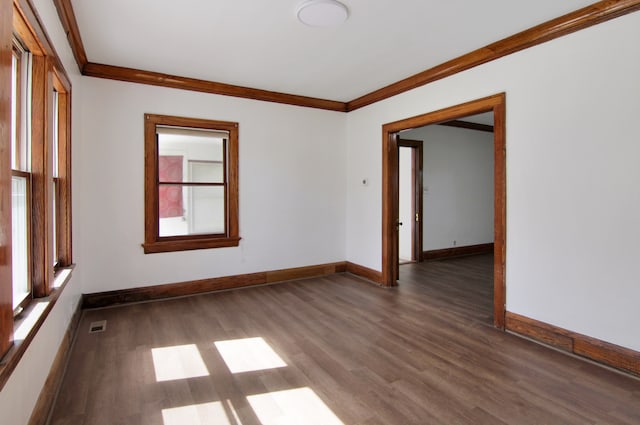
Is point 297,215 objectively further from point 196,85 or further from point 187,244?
point 196,85

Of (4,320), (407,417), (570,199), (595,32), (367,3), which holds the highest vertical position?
(367,3)

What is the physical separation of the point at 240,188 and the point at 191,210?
0.70m

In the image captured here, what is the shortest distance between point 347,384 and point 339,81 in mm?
3531

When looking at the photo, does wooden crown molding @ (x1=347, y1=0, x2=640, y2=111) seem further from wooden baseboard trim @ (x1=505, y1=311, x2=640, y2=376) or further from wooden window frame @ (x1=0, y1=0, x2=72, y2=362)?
wooden window frame @ (x1=0, y1=0, x2=72, y2=362)

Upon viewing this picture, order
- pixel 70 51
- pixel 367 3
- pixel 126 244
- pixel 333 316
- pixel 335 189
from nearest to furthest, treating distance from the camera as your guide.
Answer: pixel 367 3 → pixel 70 51 → pixel 333 316 → pixel 126 244 → pixel 335 189

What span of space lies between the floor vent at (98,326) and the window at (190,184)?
97 cm

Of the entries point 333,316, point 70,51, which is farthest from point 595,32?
point 70,51

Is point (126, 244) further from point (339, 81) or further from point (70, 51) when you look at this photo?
point (339, 81)

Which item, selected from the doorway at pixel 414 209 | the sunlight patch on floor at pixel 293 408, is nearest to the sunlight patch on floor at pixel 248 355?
the sunlight patch on floor at pixel 293 408

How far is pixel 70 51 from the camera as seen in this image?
10.5 feet

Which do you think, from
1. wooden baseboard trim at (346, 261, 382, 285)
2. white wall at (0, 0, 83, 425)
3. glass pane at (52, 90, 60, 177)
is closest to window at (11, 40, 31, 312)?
white wall at (0, 0, 83, 425)

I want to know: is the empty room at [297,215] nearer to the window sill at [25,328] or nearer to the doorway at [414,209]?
the window sill at [25,328]

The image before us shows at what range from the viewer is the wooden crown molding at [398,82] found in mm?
2635

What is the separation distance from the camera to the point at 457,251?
7.12 m
